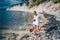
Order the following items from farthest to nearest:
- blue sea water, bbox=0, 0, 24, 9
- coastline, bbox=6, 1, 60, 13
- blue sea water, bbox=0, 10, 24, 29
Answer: blue sea water, bbox=0, 0, 24, 9 → coastline, bbox=6, 1, 60, 13 → blue sea water, bbox=0, 10, 24, 29

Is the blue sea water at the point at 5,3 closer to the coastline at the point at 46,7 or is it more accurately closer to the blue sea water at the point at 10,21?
the coastline at the point at 46,7

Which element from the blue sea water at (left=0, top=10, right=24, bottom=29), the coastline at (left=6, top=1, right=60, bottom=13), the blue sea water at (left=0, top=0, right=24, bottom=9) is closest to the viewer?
the blue sea water at (left=0, top=10, right=24, bottom=29)

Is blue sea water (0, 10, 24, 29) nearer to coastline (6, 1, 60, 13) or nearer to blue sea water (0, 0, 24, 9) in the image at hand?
coastline (6, 1, 60, 13)

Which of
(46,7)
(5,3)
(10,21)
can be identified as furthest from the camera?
(5,3)

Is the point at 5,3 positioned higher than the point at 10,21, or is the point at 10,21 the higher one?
the point at 10,21

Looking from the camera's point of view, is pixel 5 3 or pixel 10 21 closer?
pixel 10 21

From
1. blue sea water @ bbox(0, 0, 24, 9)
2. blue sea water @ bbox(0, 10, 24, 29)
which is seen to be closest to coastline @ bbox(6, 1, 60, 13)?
blue sea water @ bbox(0, 10, 24, 29)

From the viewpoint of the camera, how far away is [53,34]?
24.8m

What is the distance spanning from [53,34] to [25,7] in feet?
153

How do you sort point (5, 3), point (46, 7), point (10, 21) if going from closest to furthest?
point (10, 21) < point (46, 7) < point (5, 3)

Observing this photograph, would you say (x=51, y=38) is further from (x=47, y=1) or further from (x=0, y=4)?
(x=0, y=4)

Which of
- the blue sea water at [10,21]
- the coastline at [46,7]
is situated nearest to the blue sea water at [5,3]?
the coastline at [46,7]

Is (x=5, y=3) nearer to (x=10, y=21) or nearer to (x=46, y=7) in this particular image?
(x=46, y=7)

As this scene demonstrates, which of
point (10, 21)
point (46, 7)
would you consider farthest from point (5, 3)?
point (10, 21)
